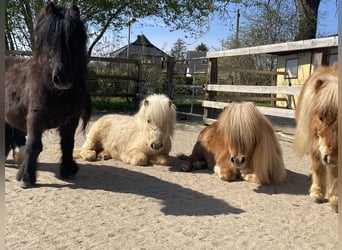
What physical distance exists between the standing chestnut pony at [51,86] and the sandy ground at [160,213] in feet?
1.49

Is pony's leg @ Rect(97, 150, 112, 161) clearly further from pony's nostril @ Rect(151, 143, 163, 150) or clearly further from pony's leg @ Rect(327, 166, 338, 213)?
pony's leg @ Rect(327, 166, 338, 213)

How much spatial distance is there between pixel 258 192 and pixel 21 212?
2246 millimetres

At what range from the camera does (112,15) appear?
12.1 m

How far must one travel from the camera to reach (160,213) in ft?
9.45

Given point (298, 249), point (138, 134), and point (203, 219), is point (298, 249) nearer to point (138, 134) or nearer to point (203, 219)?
point (203, 219)

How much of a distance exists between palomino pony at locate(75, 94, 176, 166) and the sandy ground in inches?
17.7

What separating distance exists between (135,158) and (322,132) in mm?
2561

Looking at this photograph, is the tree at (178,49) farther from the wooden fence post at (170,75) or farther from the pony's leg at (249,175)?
the pony's leg at (249,175)

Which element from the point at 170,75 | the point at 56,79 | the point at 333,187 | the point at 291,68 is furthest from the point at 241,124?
the point at 291,68

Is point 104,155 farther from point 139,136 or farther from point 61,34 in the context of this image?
point 61,34

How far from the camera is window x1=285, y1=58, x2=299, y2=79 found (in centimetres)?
1327

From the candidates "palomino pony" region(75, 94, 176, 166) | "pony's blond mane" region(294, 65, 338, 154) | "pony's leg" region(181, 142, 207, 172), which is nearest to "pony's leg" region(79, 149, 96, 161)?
"palomino pony" region(75, 94, 176, 166)

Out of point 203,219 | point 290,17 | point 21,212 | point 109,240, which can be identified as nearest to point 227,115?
point 203,219

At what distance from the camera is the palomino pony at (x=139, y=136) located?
4.47 m
